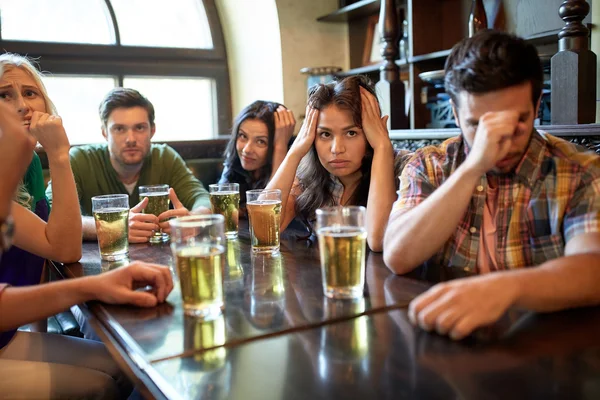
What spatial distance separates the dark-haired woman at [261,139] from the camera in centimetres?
242

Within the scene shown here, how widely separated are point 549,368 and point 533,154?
645 mm

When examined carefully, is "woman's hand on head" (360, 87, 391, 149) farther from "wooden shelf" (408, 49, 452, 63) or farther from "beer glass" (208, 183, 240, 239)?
"wooden shelf" (408, 49, 452, 63)

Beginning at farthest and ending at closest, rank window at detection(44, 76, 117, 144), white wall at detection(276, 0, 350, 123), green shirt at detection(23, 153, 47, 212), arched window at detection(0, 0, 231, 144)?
white wall at detection(276, 0, 350, 123)
window at detection(44, 76, 117, 144)
arched window at detection(0, 0, 231, 144)
green shirt at detection(23, 153, 47, 212)

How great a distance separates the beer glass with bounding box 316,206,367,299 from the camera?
1.02m

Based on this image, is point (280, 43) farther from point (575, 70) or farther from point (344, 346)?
point (344, 346)

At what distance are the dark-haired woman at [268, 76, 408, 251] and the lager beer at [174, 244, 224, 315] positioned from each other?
2.18 feet

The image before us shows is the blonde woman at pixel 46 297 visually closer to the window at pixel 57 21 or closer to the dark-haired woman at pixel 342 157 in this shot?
the dark-haired woman at pixel 342 157

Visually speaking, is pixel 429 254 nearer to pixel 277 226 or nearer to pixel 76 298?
pixel 277 226

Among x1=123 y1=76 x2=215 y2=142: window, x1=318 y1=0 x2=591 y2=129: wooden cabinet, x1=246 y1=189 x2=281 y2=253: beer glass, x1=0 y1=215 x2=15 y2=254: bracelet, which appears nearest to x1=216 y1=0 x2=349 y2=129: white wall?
x1=318 y1=0 x2=591 y2=129: wooden cabinet

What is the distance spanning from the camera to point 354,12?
150 inches

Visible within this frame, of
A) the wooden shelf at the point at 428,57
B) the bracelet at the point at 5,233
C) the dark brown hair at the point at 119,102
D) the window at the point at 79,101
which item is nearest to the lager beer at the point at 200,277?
the bracelet at the point at 5,233

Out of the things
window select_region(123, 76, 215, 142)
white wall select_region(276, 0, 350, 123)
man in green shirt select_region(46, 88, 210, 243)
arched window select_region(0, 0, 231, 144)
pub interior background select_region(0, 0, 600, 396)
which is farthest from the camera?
window select_region(123, 76, 215, 142)

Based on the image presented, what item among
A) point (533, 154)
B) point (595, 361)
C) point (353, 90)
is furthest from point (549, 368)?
point (353, 90)

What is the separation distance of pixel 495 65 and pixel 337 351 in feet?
2.27
